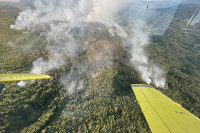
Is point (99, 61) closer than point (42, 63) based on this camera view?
No

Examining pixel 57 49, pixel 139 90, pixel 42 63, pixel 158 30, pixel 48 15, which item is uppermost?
pixel 48 15

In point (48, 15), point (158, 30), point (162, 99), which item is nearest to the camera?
point (162, 99)

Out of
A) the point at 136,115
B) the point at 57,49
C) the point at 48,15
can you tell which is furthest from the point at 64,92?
the point at 48,15

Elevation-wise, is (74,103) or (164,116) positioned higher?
(74,103)

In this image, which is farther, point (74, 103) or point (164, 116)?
point (74, 103)

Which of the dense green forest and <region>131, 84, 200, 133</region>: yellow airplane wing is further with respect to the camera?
the dense green forest

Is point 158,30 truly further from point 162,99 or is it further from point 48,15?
point 48,15

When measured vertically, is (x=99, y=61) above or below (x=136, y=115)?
above

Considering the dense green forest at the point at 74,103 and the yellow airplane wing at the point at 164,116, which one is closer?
the yellow airplane wing at the point at 164,116
